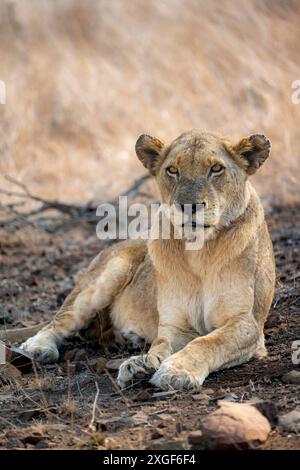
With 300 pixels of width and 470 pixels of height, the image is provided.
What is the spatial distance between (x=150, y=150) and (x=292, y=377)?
6.34 feet

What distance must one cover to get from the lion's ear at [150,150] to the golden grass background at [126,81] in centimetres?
664

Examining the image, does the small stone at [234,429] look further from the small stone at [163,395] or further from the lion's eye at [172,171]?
the lion's eye at [172,171]

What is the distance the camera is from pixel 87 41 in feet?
56.7

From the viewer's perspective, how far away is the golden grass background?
14.1 meters

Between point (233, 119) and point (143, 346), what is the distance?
27.8 feet

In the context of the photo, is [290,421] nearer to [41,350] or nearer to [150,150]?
[150,150]

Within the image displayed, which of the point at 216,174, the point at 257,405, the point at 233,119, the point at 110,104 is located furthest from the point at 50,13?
the point at 257,405

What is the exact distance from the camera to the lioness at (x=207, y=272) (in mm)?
5266

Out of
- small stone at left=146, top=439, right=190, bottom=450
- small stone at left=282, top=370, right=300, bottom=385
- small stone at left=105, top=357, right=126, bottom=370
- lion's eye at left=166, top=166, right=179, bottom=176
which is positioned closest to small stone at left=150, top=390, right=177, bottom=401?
small stone at left=282, top=370, right=300, bottom=385

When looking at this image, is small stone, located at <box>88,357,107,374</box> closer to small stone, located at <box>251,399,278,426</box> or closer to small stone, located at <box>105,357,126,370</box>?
small stone, located at <box>105,357,126,370</box>

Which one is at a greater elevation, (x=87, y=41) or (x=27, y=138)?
(x=87, y=41)

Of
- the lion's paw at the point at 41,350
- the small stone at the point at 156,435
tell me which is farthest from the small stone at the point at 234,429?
the lion's paw at the point at 41,350
